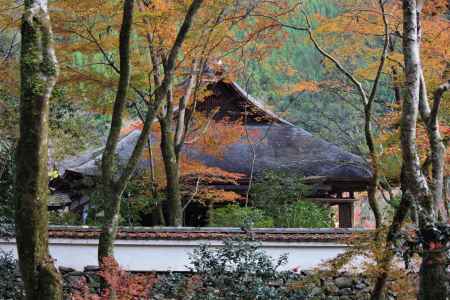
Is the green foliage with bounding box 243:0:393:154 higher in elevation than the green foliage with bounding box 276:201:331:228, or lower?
higher

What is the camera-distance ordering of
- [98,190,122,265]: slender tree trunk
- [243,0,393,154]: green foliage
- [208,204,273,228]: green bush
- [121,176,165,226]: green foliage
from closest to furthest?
[98,190,122,265]: slender tree trunk
[208,204,273,228]: green bush
[121,176,165,226]: green foliage
[243,0,393,154]: green foliage

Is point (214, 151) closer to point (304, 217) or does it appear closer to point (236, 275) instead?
point (304, 217)

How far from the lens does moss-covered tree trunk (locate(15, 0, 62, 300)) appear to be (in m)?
6.26

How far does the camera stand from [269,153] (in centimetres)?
1861

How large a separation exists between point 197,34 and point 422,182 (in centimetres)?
807

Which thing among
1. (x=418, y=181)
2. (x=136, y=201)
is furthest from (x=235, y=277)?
(x=136, y=201)

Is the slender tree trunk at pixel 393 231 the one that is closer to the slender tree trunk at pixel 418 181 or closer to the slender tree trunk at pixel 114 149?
the slender tree trunk at pixel 418 181

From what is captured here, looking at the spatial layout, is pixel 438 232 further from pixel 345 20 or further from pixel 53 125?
pixel 53 125

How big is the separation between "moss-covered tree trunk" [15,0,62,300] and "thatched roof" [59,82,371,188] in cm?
1001

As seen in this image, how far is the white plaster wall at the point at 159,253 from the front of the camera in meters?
10.7

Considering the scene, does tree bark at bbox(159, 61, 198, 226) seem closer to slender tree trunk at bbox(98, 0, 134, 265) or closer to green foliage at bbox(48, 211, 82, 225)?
green foliage at bbox(48, 211, 82, 225)

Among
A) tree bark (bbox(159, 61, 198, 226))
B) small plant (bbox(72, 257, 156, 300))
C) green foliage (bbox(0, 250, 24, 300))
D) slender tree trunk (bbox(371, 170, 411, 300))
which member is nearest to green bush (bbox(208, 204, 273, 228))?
tree bark (bbox(159, 61, 198, 226))

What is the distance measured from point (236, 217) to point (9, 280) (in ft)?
16.8

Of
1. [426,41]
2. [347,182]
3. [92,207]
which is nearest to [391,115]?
[426,41]
